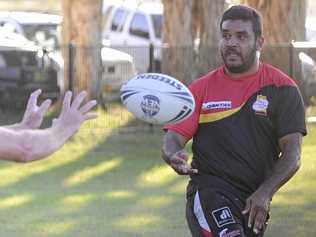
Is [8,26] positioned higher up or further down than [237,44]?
further down

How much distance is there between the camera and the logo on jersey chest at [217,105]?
18.7ft

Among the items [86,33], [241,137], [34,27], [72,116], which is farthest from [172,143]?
[34,27]

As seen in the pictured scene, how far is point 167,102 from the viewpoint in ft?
18.6

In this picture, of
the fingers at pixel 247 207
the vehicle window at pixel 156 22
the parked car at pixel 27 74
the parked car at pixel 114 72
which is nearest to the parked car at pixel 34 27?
the vehicle window at pixel 156 22

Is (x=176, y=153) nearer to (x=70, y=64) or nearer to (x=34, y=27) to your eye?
(x=70, y=64)

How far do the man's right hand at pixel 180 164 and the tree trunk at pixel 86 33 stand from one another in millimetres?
11702

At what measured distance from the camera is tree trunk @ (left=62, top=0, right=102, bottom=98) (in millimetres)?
17469

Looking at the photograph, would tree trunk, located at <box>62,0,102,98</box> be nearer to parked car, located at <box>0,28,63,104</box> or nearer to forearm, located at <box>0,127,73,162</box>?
parked car, located at <box>0,28,63,104</box>

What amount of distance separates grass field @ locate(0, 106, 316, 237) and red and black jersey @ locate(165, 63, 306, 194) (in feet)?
13.5

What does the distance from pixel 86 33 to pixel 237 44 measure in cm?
1325

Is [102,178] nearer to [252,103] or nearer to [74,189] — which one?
[74,189]

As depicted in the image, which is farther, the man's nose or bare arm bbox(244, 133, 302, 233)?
the man's nose

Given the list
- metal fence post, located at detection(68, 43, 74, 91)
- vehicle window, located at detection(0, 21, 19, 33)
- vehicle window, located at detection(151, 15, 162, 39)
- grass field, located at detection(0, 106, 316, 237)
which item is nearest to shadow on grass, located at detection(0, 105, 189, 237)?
grass field, located at detection(0, 106, 316, 237)

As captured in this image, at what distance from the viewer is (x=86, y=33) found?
18719 millimetres
